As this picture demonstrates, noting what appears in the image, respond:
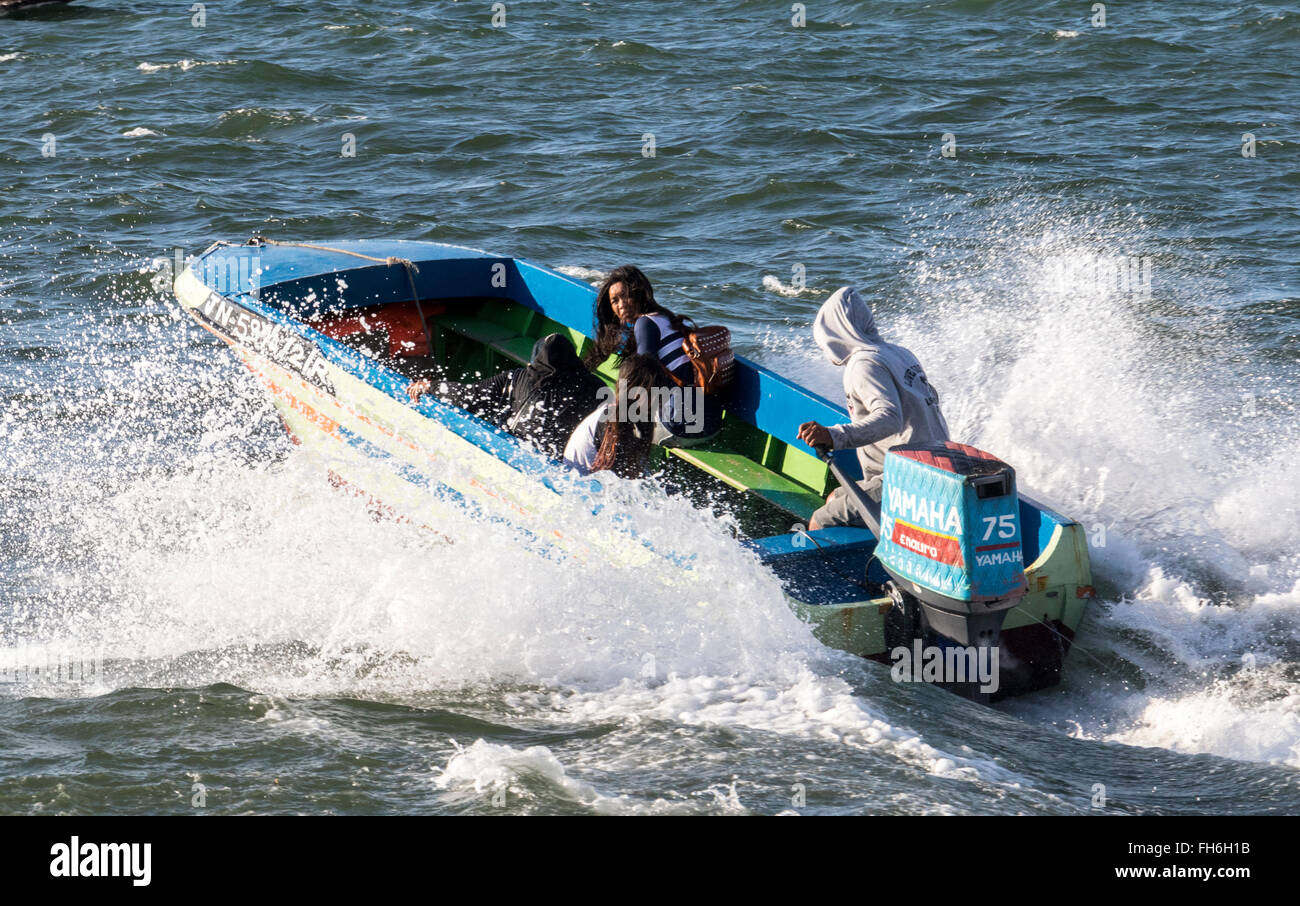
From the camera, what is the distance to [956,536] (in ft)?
15.3

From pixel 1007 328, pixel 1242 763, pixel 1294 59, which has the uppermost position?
pixel 1294 59

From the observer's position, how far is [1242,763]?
4453 mm

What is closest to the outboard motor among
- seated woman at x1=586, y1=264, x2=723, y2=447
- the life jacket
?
seated woman at x1=586, y1=264, x2=723, y2=447

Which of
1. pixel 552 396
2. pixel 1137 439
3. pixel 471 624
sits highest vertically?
pixel 552 396

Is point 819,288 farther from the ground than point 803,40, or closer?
closer

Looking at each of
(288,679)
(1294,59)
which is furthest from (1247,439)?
(1294,59)

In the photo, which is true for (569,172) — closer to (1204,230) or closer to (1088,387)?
(1204,230)

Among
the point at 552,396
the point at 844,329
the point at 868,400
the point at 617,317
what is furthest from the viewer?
the point at 617,317

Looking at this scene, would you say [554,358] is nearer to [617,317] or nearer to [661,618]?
[617,317]

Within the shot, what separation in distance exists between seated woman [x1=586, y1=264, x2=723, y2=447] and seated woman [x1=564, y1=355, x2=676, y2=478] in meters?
0.49

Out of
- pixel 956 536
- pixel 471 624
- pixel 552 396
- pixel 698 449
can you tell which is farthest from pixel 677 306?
pixel 956 536

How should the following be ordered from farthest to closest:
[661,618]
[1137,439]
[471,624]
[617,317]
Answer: [1137,439] → [617,317] → [471,624] → [661,618]

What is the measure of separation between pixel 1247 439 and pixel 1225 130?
7.22 metres

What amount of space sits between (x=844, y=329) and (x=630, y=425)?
91 cm
